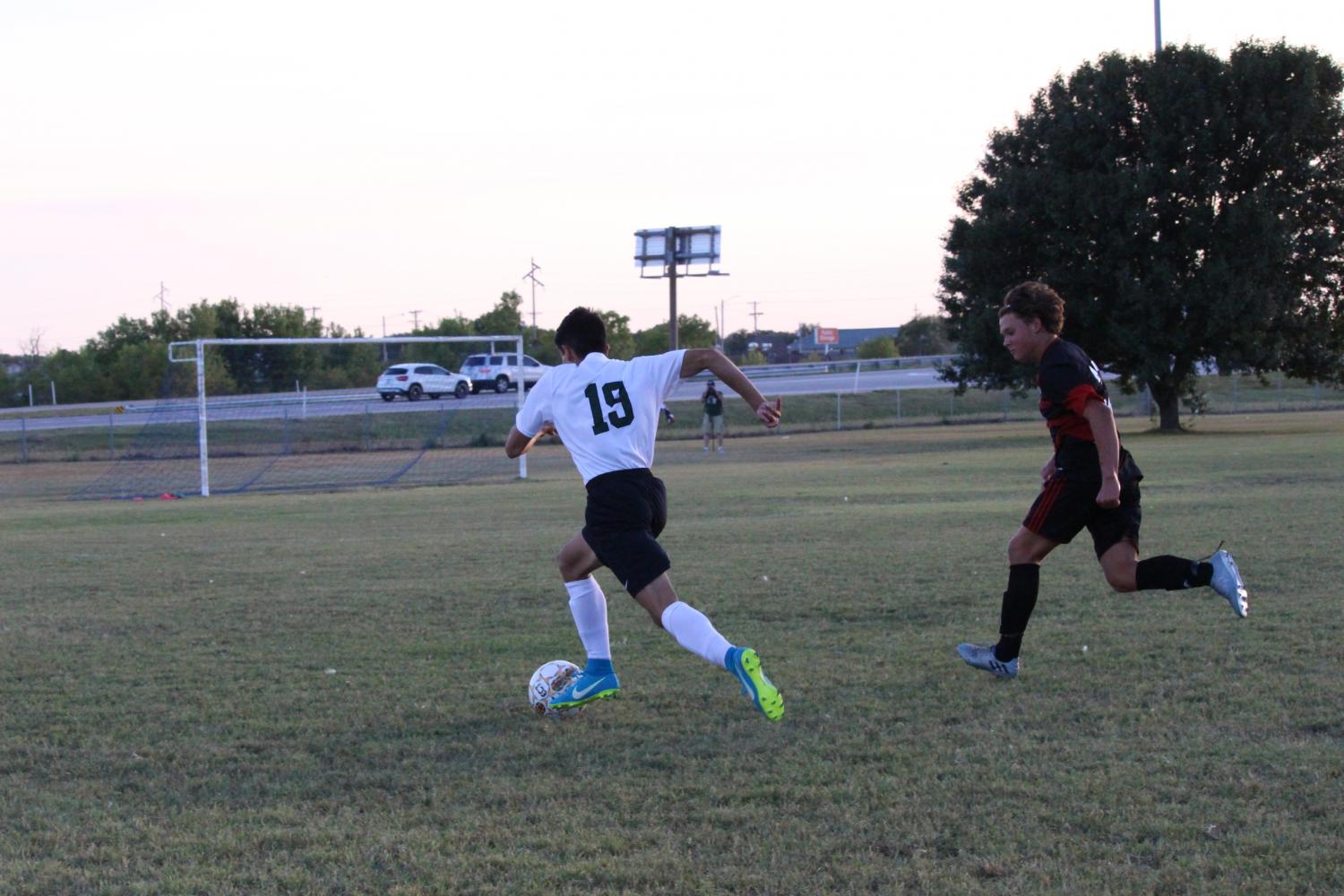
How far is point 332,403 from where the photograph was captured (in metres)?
37.6

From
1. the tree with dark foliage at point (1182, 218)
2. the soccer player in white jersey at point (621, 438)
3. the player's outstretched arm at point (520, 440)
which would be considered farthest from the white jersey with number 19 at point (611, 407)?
the tree with dark foliage at point (1182, 218)

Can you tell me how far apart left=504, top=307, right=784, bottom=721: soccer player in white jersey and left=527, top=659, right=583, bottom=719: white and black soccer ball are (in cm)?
3

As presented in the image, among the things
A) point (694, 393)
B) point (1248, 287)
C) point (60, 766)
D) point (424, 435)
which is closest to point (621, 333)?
point (694, 393)

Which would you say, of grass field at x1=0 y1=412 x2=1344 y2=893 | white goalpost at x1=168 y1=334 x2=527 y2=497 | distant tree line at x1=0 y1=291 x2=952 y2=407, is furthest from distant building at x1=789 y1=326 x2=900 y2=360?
grass field at x1=0 y1=412 x2=1344 y2=893

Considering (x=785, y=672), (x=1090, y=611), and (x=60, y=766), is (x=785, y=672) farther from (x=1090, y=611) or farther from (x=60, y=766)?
(x=60, y=766)

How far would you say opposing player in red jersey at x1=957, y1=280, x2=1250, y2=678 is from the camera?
6.00m

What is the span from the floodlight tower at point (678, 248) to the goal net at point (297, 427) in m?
8.53

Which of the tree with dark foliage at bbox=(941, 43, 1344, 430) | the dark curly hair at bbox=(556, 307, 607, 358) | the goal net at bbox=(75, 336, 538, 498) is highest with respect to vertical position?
the tree with dark foliage at bbox=(941, 43, 1344, 430)

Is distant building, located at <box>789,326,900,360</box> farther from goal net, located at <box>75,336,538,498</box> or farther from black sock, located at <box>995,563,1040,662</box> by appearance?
black sock, located at <box>995,563,1040,662</box>

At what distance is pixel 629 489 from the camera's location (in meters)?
5.71

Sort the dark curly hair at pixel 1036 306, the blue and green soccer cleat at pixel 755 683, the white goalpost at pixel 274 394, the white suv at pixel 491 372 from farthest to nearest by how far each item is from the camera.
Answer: the white suv at pixel 491 372
the white goalpost at pixel 274 394
the dark curly hair at pixel 1036 306
the blue and green soccer cleat at pixel 755 683

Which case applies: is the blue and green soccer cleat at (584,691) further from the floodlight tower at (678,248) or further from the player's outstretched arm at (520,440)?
the floodlight tower at (678,248)

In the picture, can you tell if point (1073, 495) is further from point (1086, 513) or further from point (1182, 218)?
point (1182, 218)

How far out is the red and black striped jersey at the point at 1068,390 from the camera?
5961 millimetres
